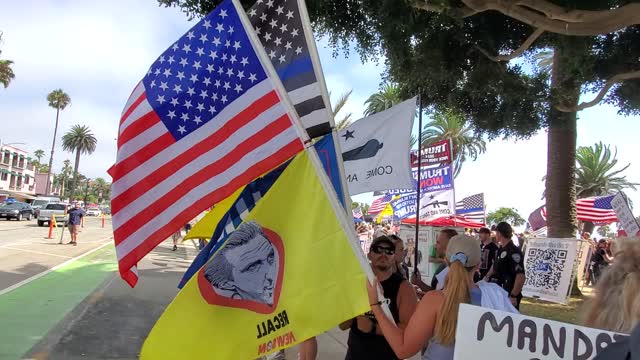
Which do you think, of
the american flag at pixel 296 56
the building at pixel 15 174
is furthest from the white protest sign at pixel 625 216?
the building at pixel 15 174

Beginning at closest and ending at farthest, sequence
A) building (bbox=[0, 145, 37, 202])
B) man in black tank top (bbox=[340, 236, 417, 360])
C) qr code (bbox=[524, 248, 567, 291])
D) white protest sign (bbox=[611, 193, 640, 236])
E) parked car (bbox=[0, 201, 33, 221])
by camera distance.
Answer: man in black tank top (bbox=[340, 236, 417, 360]) < white protest sign (bbox=[611, 193, 640, 236]) < qr code (bbox=[524, 248, 567, 291]) < parked car (bbox=[0, 201, 33, 221]) < building (bbox=[0, 145, 37, 202])

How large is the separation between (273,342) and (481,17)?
7306 mm

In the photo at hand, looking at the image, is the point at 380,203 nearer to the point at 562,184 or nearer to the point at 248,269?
the point at 562,184

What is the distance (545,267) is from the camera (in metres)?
12.9

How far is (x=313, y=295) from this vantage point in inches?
110

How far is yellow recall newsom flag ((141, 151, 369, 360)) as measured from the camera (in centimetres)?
277

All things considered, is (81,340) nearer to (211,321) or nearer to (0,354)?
(0,354)

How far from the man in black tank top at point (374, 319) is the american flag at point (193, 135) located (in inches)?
42.2

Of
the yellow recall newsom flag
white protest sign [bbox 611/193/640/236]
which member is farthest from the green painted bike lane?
white protest sign [bbox 611/193/640/236]

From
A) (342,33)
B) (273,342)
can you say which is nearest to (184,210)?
(273,342)

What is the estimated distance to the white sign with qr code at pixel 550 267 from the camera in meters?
12.0

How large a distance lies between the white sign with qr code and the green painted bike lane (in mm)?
10472

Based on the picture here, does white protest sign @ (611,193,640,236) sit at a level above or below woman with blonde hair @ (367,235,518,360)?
above

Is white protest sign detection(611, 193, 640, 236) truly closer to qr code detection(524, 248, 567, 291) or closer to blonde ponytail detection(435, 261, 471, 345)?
qr code detection(524, 248, 567, 291)
